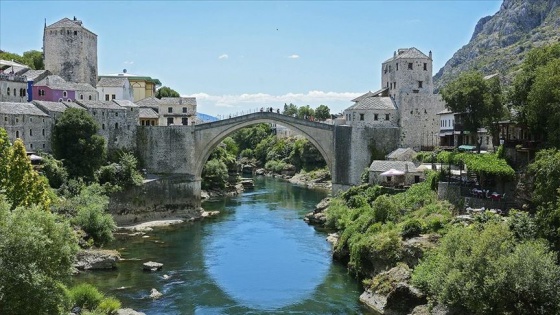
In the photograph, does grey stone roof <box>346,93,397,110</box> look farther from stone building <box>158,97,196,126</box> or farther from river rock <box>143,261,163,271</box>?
river rock <box>143,261,163,271</box>

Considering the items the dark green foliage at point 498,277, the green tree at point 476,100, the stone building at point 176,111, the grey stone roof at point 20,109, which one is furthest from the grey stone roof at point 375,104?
the dark green foliage at point 498,277

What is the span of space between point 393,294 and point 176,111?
42.4m

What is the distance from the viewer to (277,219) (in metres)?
50.2

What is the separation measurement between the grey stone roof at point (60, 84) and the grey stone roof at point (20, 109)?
7982 mm

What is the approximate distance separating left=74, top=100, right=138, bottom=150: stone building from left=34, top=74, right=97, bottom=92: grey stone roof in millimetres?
5146

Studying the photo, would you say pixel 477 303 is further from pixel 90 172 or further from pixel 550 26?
pixel 550 26

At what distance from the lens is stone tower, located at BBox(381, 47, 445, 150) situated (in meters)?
53.2

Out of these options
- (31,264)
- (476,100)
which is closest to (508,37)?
(476,100)

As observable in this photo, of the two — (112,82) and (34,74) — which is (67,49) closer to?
(112,82)

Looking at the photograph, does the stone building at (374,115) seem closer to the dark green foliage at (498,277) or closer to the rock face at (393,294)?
the rock face at (393,294)

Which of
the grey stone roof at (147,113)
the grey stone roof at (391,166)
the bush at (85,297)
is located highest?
the grey stone roof at (147,113)

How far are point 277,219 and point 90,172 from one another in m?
15.6

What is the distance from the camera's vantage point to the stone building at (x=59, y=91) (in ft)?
181

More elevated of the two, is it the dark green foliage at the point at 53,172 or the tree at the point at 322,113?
the tree at the point at 322,113
